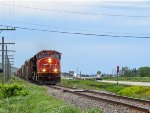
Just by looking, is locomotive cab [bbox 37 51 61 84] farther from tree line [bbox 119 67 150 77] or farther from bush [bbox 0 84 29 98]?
tree line [bbox 119 67 150 77]

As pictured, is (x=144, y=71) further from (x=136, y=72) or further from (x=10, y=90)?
(x=10, y=90)

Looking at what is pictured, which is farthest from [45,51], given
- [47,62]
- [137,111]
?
[137,111]

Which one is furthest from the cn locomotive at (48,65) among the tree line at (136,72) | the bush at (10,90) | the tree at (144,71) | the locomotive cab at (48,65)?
the tree at (144,71)

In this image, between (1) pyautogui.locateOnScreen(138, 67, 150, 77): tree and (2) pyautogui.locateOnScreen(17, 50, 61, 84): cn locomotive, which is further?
(1) pyautogui.locateOnScreen(138, 67, 150, 77): tree

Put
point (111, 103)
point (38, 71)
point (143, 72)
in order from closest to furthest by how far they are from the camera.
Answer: point (111, 103) → point (38, 71) → point (143, 72)

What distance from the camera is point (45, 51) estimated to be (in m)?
55.9

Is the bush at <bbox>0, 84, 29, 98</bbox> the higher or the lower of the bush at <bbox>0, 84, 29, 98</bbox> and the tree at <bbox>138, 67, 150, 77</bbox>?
the lower

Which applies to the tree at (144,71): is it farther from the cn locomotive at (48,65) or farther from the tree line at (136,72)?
the cn locomotive at (48,65)

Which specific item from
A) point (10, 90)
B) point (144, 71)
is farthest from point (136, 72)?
point (10, 90)

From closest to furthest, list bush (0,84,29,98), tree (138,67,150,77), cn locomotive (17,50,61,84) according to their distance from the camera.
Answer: bush (0,84,29,98), cn locomotive (17,50,61,84), tree (138,67,150,77)

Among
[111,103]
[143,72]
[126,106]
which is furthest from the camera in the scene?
[143,72]

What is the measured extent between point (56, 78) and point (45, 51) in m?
3.56

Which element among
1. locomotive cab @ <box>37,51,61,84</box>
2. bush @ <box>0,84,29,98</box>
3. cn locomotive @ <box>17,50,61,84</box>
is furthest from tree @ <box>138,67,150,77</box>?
bush @ <box>0,84,29,98</box>

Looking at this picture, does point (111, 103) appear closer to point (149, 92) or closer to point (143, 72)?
point (149, 92)
